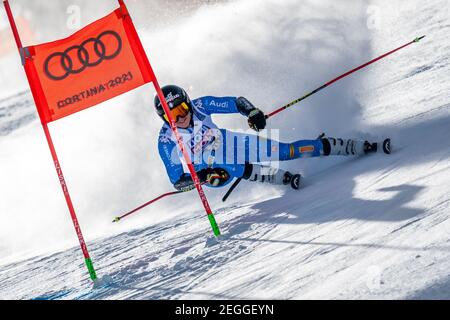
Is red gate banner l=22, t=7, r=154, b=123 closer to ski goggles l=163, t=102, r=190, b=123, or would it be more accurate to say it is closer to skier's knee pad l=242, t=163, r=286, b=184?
ski goggles l=163, t=102, r=190, b=123

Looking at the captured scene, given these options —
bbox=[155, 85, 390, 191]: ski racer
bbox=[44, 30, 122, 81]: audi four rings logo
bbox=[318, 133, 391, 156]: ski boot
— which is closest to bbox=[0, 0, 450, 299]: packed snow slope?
bbox=[318, 133, 391, 156]: ski boot

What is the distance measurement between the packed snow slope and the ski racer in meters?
0.26

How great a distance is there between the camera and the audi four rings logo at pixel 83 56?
13.5ft

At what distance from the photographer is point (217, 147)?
5.24 meters

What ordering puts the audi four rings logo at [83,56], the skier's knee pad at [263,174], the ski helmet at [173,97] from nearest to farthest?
the audi four rings logo at [83,56]
the ski helmet at [173,97]
the skier's knee pad at [263,174]

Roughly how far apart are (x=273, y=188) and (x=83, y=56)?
9.02 ft

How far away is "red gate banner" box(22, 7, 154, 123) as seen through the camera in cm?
412

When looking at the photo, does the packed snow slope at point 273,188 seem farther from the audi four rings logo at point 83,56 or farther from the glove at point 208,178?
the audi four rings logo at point 83,56

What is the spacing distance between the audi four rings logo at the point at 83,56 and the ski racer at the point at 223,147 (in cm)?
89

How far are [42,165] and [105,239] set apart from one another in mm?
5835

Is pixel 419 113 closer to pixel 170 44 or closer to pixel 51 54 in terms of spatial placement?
pixel 51 54

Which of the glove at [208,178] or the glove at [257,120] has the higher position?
the glove at [257,120]

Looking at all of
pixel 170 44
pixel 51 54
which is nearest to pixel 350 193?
pixel 51 54

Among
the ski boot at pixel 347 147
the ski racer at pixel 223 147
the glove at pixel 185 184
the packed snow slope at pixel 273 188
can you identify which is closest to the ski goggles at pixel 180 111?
the ski racer at pixel 223 147
